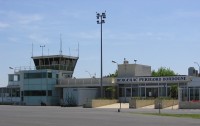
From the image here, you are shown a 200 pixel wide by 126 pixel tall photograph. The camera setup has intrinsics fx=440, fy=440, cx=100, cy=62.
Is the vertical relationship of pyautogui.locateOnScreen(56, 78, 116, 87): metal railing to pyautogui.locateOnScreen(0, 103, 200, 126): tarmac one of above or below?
above

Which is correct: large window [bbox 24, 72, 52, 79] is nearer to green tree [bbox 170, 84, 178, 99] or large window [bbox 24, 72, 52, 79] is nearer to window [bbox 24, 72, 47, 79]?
window [bbox 24, 72, 47, 79]

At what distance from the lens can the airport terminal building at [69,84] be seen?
6650cm

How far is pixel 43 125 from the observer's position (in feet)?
68.8

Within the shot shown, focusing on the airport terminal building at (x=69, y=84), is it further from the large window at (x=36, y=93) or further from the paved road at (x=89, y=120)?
the paved road at (x=89, y=120)

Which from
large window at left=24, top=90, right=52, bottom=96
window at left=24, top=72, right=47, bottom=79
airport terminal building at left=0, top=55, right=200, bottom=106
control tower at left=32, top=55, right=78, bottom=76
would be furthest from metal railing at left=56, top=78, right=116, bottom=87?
control tower at left=32, top=55, right=78, bottom=76

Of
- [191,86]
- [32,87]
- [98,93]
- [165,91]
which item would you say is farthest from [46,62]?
[191,86]

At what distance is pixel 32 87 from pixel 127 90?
54.2 feet

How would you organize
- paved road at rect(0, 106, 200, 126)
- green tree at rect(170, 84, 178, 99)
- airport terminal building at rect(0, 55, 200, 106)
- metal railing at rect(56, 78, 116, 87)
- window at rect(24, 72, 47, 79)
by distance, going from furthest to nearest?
window at rect(24, 72, 47, 79) → metal railing at rect(56, 78, 116, 87) → airport terminal building at rect(0, 55, 200, 106) → green tree at rect(170, 84, 178, 99) → paved road at rect(0, 106, 200, 126)

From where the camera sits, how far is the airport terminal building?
218 ft

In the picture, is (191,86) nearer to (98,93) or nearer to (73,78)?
(98,93)

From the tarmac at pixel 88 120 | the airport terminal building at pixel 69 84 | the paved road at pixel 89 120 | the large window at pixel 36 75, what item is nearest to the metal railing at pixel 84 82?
the airport terminal building at pixel 69 84

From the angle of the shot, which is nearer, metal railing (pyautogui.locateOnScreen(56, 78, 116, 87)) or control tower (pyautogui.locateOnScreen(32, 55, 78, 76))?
metal railing (pyautogui.locateOnScreen(56, 78, 116, 87))

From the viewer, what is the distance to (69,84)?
72562mm

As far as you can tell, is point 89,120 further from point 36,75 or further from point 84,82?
point 36,75
